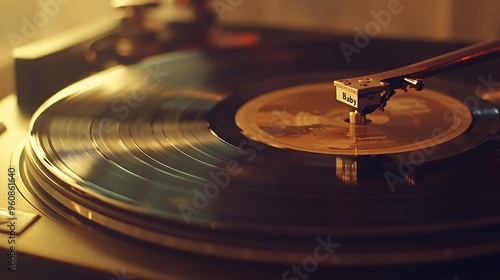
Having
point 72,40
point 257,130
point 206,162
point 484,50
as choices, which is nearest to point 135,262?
point 206,162

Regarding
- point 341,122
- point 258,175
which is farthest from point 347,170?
point 341,122

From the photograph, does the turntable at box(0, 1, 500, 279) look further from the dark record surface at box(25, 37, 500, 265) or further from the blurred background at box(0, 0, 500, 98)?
the blurred background at box(0, 0, 500, 98)

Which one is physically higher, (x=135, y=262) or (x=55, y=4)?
(x=55, y=4)

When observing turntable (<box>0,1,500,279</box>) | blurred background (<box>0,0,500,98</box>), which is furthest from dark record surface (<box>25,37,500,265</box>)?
blurred background (<box>0,0,500,98</box>)

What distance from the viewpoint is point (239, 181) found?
72 cm

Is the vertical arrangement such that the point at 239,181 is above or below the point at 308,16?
below

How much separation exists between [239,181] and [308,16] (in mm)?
1053

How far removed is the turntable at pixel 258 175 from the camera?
0.60m

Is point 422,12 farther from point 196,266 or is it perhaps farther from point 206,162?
point 196,266

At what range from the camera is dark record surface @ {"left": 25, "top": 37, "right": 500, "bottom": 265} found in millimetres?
601

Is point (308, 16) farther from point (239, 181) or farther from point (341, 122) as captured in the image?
point (239, 181)

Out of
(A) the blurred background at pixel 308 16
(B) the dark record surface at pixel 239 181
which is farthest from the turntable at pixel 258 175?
(A) the blurred background at pixel 308 16

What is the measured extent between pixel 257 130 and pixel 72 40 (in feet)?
1.49

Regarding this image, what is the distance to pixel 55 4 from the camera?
5.24ft
